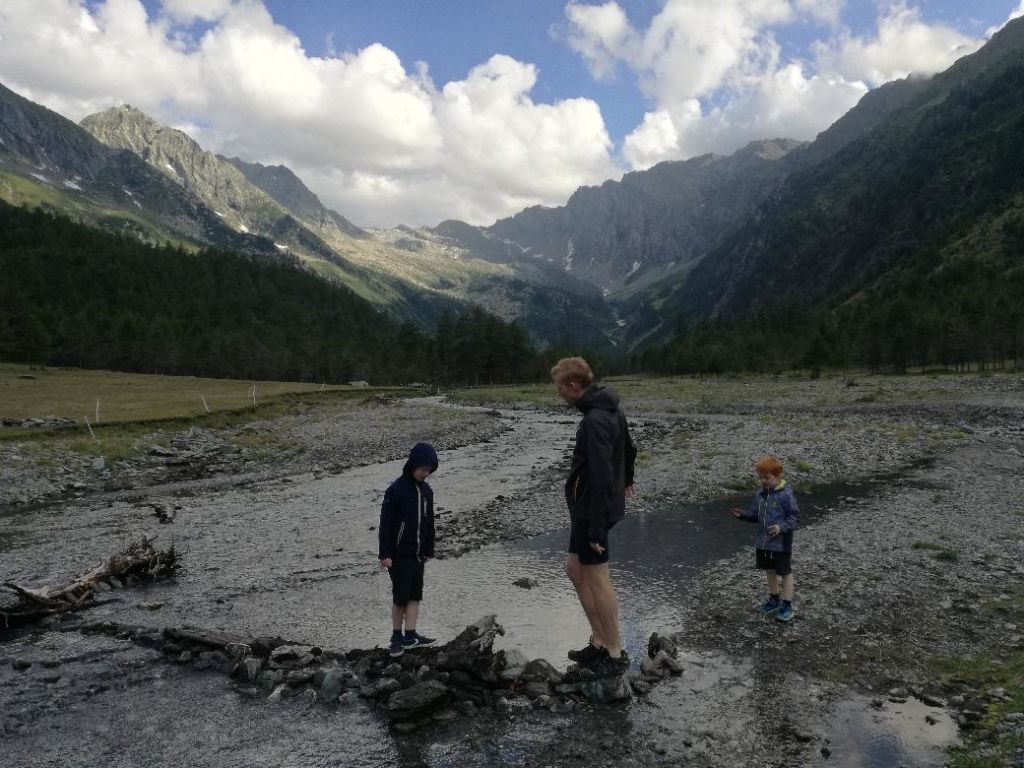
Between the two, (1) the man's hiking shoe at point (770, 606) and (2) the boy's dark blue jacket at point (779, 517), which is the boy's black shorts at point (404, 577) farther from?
(1) the man's hiking shoe at point (770, 606)

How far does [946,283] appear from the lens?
6555 inches

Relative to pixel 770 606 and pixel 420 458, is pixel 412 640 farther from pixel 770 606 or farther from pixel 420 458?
pixel 770 606

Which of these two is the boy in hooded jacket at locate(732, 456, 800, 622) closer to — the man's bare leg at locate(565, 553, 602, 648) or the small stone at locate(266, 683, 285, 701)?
the man's bare leg at locate(565, 553, 602, 648)

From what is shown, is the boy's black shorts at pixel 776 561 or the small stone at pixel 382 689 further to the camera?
the boy's black shorts at pixel 776 561

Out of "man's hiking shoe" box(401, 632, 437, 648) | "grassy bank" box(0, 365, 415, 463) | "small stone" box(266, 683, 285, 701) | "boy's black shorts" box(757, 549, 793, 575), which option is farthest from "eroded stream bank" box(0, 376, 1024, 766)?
"grassy bank" box(0, 365, 415, 463)

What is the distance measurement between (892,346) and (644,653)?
13634 cm

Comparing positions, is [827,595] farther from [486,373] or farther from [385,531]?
[486,373]

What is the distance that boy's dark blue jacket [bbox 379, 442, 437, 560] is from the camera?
10922 millimetres

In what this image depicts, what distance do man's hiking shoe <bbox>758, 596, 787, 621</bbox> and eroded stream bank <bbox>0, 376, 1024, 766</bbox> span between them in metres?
0.33

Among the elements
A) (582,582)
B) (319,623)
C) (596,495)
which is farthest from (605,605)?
(319,623)

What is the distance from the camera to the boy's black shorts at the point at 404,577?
1101cm

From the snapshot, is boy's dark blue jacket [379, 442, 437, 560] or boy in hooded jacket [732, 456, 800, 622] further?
boy in hooded jacket [732, 456, 800, 622]

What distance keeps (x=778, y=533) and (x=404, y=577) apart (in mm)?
7009

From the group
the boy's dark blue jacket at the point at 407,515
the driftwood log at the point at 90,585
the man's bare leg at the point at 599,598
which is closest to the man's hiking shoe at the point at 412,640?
the boy's dark blue jacket at the point at 407,515
